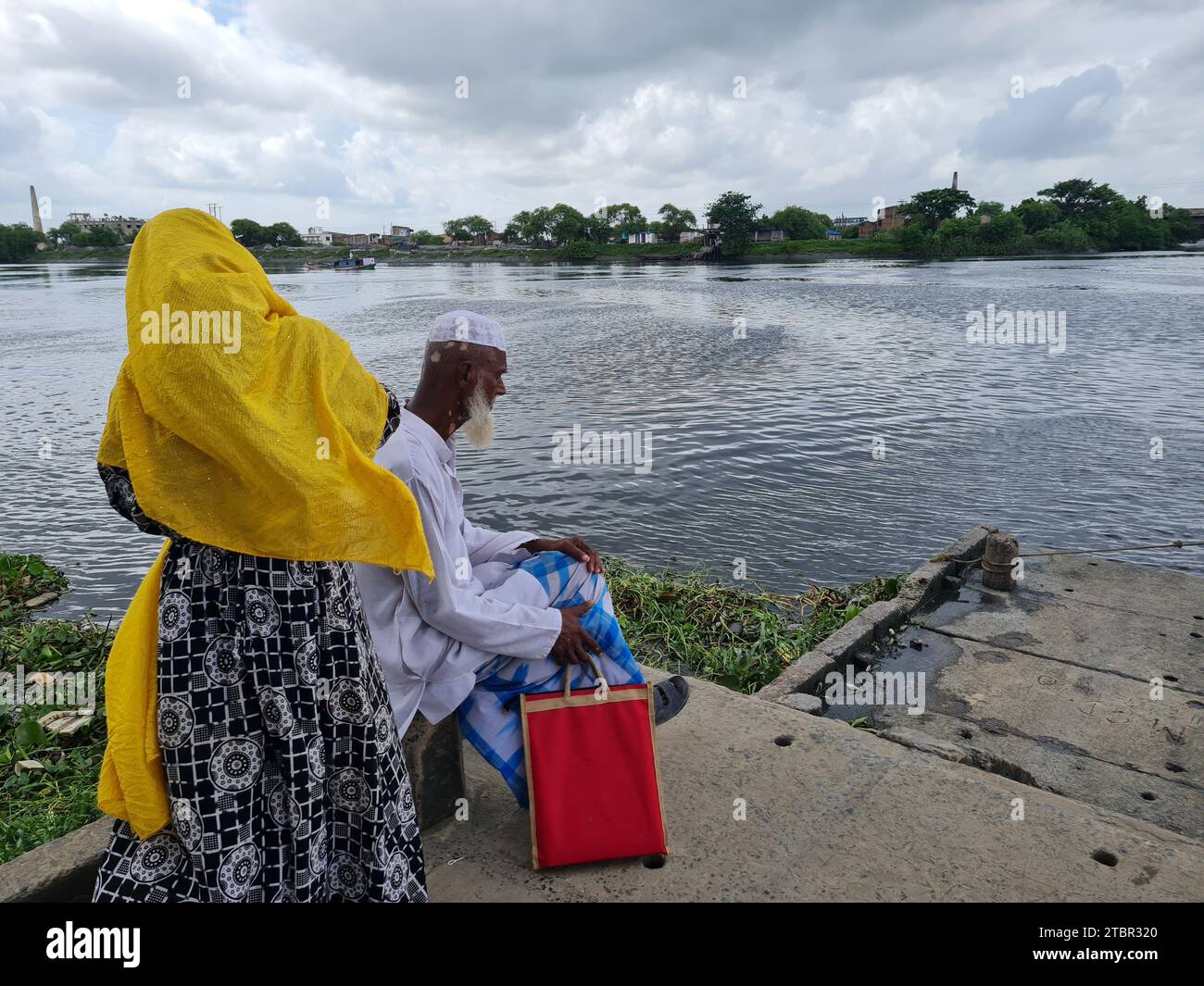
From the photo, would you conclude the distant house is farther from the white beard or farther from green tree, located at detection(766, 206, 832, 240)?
the white beard

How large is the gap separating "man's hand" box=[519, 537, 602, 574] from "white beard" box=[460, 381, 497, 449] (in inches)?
16.5

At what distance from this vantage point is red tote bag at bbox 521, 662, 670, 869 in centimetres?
246

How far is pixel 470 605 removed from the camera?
236 centimetres

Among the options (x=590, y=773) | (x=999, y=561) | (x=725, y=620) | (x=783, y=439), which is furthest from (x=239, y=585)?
(x=783, y=439)

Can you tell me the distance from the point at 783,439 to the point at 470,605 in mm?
10476

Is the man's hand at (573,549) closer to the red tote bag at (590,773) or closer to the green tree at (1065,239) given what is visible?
the red tote bag at (590,773)

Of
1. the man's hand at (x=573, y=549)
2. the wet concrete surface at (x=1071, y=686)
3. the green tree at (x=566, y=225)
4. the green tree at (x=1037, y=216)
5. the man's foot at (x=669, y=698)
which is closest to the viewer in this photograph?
the man's hand at (x=573, y=549)

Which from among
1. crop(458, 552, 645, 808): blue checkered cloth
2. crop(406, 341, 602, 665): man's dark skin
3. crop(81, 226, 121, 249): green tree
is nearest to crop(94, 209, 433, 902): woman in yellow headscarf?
crop(458, 552, 645, 808): blue checkered cloth

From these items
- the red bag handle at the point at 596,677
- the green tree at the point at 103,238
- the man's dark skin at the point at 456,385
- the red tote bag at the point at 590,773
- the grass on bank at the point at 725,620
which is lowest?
the grass on bank at the point at 725,620

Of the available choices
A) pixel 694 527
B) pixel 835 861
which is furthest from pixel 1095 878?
pixel 694 527

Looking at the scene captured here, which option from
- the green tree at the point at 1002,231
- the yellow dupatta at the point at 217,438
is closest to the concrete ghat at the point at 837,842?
the yellow dupatta at the point at 217,438

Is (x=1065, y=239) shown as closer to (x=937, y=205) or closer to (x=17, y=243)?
(x=937, y=205)

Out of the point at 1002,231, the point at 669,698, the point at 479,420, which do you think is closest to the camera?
the point at 479,420

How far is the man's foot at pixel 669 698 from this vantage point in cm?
293
